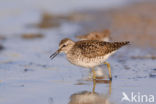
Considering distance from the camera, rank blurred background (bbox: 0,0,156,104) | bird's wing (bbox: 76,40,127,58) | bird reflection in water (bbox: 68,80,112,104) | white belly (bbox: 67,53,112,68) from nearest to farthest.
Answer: bird reflection in water (bbox: 68,80,112,104) → blurred background (bbox: 0,0,156,104) → white belly (bbox: 67,53,112,68) → bird's wing (bbox: 76,40,127,58)

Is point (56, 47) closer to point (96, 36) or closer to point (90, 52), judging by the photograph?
point (96, 36)

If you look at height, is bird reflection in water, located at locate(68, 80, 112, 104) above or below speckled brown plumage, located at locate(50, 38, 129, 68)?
below

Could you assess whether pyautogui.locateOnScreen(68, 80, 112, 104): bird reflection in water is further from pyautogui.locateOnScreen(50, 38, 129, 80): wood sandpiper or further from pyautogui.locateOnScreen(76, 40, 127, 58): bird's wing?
pyautogui.locateOnScreen(76, 40, 127, 58): bird's wing

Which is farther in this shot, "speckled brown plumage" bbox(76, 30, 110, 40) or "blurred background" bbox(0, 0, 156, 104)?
"speckled brown plumage" bbox(76, 30, 110, 40)

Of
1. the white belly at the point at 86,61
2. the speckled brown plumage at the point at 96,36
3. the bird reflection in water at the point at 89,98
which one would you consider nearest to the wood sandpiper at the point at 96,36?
the speckled brown plumage at the point at 96,36

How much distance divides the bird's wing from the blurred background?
534 millimetres

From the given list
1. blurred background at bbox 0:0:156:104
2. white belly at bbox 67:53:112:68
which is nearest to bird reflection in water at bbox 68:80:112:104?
blurred background at bbox 0:0:156:104

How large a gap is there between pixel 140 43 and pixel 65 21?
528 cm

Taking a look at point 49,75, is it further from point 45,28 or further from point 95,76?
point 45,28

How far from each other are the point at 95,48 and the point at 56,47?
348cm

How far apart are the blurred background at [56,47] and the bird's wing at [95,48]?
0.53 metres

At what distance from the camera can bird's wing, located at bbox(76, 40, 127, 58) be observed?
855 cm

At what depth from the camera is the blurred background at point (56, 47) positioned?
746cm

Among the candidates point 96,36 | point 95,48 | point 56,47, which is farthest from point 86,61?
point 56,47
